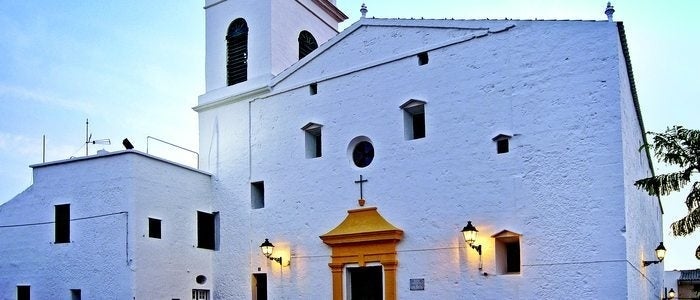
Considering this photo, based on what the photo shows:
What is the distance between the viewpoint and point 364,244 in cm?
1666

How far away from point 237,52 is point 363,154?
573 cm

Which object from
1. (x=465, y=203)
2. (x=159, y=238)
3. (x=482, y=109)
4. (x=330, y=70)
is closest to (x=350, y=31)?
→ (x=330, y=70)

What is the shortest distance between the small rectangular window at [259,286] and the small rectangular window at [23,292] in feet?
19.3

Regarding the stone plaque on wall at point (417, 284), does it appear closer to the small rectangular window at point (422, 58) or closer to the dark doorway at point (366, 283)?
the dark doorway at point (366, 283)

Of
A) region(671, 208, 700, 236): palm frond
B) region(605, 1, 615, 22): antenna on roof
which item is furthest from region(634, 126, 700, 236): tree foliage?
region(605, 1, 615, 22): antenna on roof

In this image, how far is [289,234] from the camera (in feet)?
59.6

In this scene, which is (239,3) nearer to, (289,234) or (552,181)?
(289,234)

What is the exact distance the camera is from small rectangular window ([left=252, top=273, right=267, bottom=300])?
61.1 feet

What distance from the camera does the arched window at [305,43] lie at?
2156 centimetres

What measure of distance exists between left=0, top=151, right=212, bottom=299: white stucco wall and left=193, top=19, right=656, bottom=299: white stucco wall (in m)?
1.37

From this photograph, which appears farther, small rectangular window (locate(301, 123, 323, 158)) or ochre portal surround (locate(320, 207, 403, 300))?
small rectangular window (locate(301, 123, 323, 158))

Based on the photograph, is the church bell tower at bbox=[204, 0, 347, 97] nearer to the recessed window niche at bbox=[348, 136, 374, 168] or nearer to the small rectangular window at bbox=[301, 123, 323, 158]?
the small rectangular window at bbox=[301, 123, 323, 158]

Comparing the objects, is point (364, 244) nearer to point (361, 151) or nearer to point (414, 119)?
point (361, 151)

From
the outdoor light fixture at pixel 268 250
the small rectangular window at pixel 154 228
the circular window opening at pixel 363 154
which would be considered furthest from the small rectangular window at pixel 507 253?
the small rectangular window at pixel 154 228
